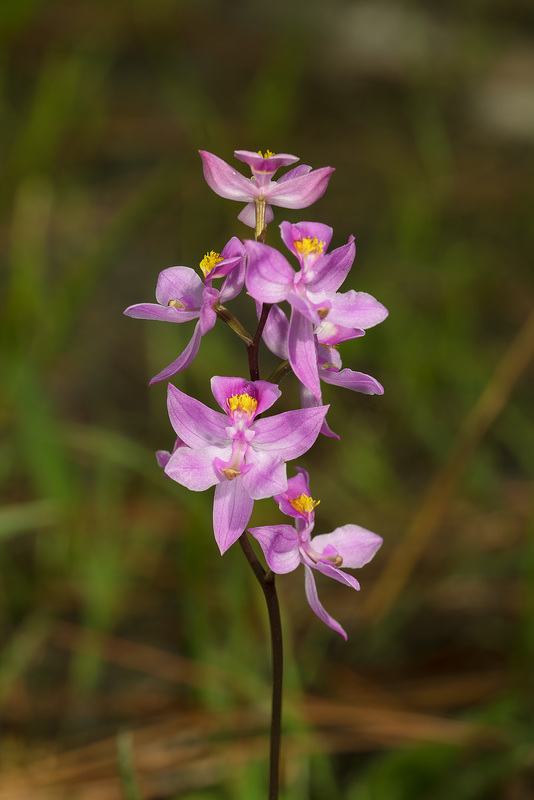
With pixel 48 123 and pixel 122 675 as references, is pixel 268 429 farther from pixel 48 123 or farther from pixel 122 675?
pixel 48 123

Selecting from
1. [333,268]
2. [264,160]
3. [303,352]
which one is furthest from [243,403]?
[264,160]

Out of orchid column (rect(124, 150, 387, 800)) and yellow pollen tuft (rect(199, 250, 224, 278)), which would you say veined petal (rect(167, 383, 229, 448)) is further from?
yellow pollen tuft (rect(199, 250, 224, 278))

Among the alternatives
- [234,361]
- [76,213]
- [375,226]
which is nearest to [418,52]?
[375,226]

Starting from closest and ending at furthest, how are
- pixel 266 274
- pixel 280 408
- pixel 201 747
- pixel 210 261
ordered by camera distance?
pixel 266 274 → pixel 210 261 → pixel 201 747 → pixel 280 408

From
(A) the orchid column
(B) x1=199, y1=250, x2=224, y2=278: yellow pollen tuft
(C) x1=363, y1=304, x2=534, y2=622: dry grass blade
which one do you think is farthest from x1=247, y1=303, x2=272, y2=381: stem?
(C) x1=363, y1=304, x2=534, y2=622: dry grass blade

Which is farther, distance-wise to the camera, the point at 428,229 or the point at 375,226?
the point at 375,226

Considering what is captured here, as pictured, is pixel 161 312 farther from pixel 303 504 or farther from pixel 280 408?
pixel 280 408

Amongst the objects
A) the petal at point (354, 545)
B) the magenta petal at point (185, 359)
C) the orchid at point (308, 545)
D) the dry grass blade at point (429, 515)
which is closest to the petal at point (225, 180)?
the magenta petal at point (185, 359)
